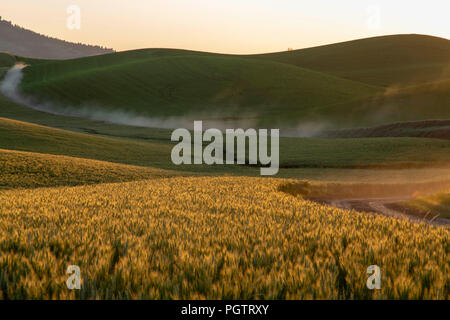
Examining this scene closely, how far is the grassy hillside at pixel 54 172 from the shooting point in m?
26.3

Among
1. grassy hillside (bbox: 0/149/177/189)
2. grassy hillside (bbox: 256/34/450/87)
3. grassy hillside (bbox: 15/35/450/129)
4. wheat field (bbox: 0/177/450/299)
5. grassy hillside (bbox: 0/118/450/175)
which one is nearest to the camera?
wheat field (bbox: 0/177/450/299)

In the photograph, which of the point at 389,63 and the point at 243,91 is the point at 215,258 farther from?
the point at 389,63

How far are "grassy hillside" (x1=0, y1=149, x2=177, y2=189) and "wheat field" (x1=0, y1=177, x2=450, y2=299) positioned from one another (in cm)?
1552

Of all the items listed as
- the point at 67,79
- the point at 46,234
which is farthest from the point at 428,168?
the point at 67,79

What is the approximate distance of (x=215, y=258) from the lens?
638cm

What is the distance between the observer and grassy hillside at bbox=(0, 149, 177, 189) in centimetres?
2627

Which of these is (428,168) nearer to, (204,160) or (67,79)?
(204,160)

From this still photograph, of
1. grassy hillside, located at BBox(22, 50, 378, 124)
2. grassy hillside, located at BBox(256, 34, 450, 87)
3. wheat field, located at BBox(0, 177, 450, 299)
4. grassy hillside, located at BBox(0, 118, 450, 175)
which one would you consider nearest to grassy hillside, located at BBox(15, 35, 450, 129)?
grassy hillside, located at BBox(22, 50, 378, 124)

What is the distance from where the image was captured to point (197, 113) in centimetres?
12319

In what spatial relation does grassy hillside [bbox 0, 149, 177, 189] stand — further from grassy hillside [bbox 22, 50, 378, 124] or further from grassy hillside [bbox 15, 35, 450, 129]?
grassy hillside [bbox 22, 50, 378, 124]

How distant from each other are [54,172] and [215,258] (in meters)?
25.6

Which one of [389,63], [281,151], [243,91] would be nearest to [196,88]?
[243,91]

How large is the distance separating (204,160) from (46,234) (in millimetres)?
41110
